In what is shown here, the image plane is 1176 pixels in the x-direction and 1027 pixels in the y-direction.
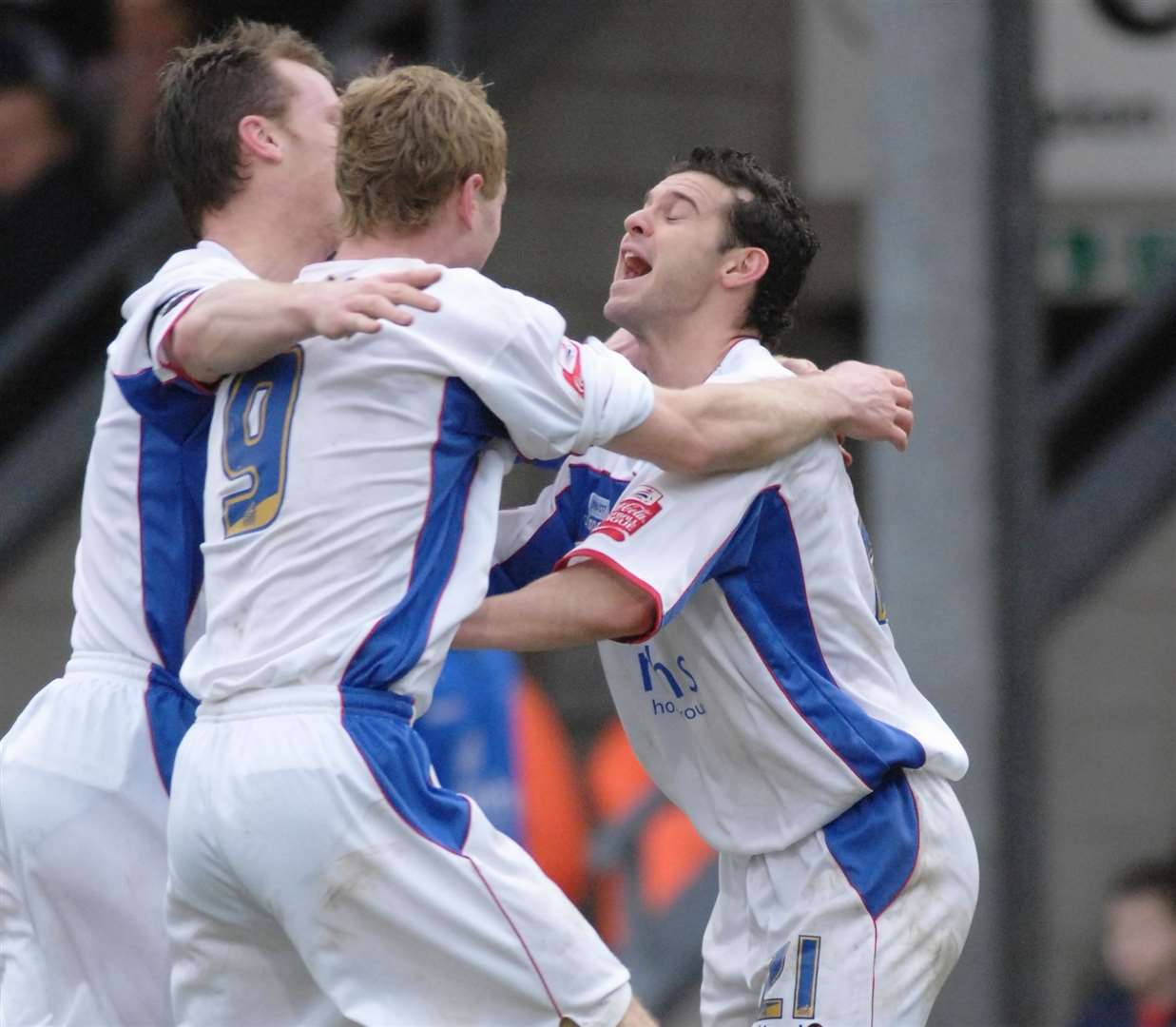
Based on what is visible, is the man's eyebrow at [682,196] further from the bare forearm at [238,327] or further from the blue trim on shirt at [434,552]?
the bare forearm at [238,327]

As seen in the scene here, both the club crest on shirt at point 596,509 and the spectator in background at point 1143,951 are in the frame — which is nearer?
the club crest on shirt at point 596,509

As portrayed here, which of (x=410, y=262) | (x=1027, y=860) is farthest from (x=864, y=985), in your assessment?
(x=1027, y=860)

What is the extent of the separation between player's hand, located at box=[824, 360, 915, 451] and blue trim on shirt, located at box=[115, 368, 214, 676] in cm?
110

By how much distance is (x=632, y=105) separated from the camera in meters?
9.80

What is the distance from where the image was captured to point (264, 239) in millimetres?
4098

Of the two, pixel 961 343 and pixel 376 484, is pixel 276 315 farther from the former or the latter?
pixel 961 343

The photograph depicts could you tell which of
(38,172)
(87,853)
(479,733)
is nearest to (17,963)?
(87,853)

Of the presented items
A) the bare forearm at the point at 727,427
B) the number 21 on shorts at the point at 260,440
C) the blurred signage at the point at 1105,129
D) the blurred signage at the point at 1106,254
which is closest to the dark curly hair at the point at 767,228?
the bare forearm at the point at 727,427

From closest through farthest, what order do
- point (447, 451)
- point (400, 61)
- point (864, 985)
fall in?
point (447, 451) → point (864, 985) → point (400, 61)

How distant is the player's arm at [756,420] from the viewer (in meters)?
3.70

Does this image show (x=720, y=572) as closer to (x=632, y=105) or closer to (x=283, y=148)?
(x=283, y=148)

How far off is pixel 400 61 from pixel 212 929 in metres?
6.46

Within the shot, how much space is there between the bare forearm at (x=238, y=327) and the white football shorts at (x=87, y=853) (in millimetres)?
665

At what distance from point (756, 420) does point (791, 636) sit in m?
0.39
